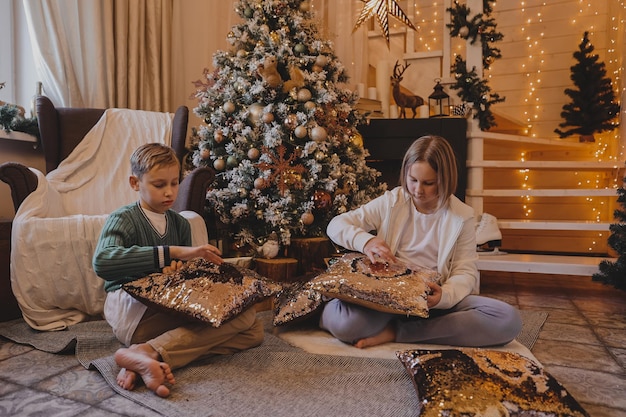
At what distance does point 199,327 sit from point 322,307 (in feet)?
Answer: 1.69

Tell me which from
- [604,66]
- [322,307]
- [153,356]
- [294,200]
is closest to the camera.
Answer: [153,356]

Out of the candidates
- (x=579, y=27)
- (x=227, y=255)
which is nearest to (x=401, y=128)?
(x=227, y=255)

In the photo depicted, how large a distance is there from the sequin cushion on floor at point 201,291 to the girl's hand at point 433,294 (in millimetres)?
504

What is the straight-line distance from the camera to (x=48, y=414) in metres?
1.12

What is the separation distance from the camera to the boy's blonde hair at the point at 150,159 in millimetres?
1478

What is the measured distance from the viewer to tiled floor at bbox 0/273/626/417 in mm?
1167

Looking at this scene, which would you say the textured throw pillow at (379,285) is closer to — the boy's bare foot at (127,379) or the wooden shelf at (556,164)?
the boy's bare foot at (127,379)

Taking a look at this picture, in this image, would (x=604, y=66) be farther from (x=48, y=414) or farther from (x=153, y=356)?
(x=48, y=414)

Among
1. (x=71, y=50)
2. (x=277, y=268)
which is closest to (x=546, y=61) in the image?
(x=277, y=268)

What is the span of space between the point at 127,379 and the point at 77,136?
69.7 inches

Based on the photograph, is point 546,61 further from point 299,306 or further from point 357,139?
point 299,306

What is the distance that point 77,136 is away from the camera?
2.57m

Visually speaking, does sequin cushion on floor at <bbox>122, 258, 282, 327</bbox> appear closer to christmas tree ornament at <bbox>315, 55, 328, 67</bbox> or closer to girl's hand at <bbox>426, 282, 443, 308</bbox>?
girl's hand at <bbox>426, 282, 443, 308</bbox>

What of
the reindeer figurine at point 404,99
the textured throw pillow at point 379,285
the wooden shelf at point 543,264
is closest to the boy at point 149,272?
the textured throw pillow at point 379,285
